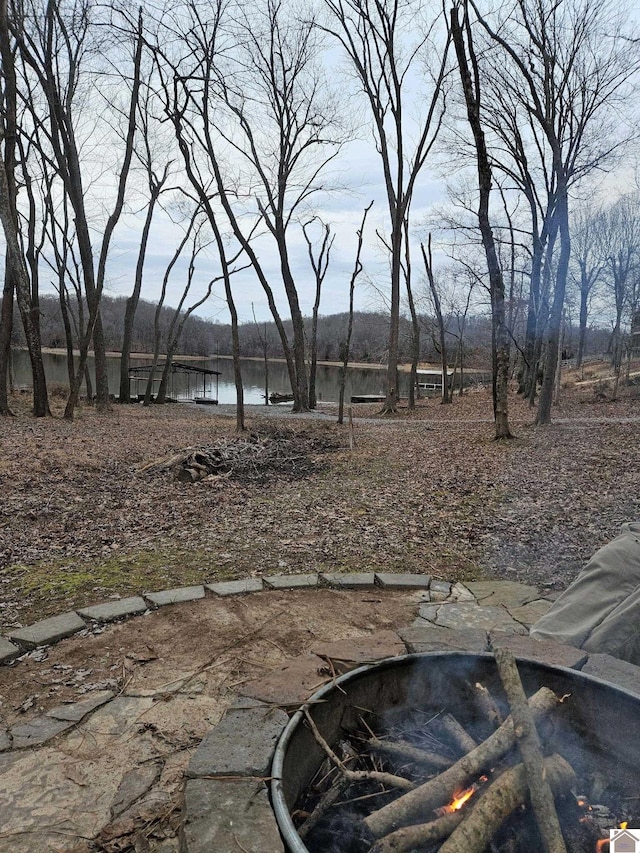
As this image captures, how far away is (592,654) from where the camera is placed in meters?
2.07

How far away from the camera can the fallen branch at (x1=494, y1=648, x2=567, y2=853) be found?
50.4 inches

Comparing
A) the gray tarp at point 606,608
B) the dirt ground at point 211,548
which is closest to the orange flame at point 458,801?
the dirt ground at point 211,548

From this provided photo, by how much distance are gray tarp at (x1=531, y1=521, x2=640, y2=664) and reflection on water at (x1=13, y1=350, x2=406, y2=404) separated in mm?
22114

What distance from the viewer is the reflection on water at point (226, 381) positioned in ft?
93.2

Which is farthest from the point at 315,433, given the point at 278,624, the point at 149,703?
the point at 149,703

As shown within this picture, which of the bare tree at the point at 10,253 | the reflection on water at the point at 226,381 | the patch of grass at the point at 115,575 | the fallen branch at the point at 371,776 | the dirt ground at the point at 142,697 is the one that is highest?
the bare tree at the point at 10,253

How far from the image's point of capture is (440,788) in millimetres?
1457

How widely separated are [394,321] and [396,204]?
3517 millimetres

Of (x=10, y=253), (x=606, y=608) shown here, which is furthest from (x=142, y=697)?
(x=10, y=253)

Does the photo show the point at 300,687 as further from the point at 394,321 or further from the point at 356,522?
the point at 394,321

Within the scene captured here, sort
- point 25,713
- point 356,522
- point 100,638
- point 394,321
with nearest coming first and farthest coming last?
point 25,713
point 100,638
point 356,522
point 394,321

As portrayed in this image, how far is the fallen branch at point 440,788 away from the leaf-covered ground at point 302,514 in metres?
2.36

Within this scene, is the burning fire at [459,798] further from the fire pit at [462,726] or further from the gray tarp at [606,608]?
the gray tarp at [606,608]

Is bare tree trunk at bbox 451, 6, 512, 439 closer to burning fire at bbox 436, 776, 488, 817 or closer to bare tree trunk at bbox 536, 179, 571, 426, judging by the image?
bare tree trunk at bbox 536, 179, 571, 426
